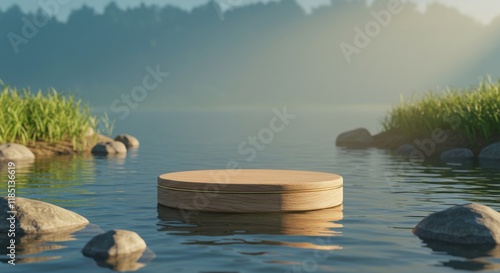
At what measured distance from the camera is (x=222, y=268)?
21.9 feet

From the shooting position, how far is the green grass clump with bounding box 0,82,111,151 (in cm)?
2200

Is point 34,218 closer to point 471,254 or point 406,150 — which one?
point 471,254

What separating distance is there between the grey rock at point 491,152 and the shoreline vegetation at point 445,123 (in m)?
0.60

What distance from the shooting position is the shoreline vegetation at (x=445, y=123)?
21891 mm

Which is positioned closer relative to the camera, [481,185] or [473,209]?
[473,209]

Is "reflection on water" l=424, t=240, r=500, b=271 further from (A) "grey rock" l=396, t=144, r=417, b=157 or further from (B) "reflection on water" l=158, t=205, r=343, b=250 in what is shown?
(A) "grey rock" l=396, t=144, r=417, b=157

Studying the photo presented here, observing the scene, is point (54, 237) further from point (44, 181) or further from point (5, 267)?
point (44, 181)

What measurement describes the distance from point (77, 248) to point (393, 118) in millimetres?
22077

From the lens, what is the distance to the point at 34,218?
871cm

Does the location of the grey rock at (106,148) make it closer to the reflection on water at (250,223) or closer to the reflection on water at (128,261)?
the reflection on water at (250,223)

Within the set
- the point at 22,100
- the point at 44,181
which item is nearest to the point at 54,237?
the point at 44,181

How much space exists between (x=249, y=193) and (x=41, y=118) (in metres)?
14.9

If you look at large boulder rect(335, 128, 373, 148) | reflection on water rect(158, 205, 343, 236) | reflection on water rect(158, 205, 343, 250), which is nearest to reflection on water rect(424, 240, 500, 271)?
reflection on water rect(158, 205, 343, 250)

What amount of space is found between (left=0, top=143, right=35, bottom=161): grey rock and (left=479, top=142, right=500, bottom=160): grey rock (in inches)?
501
